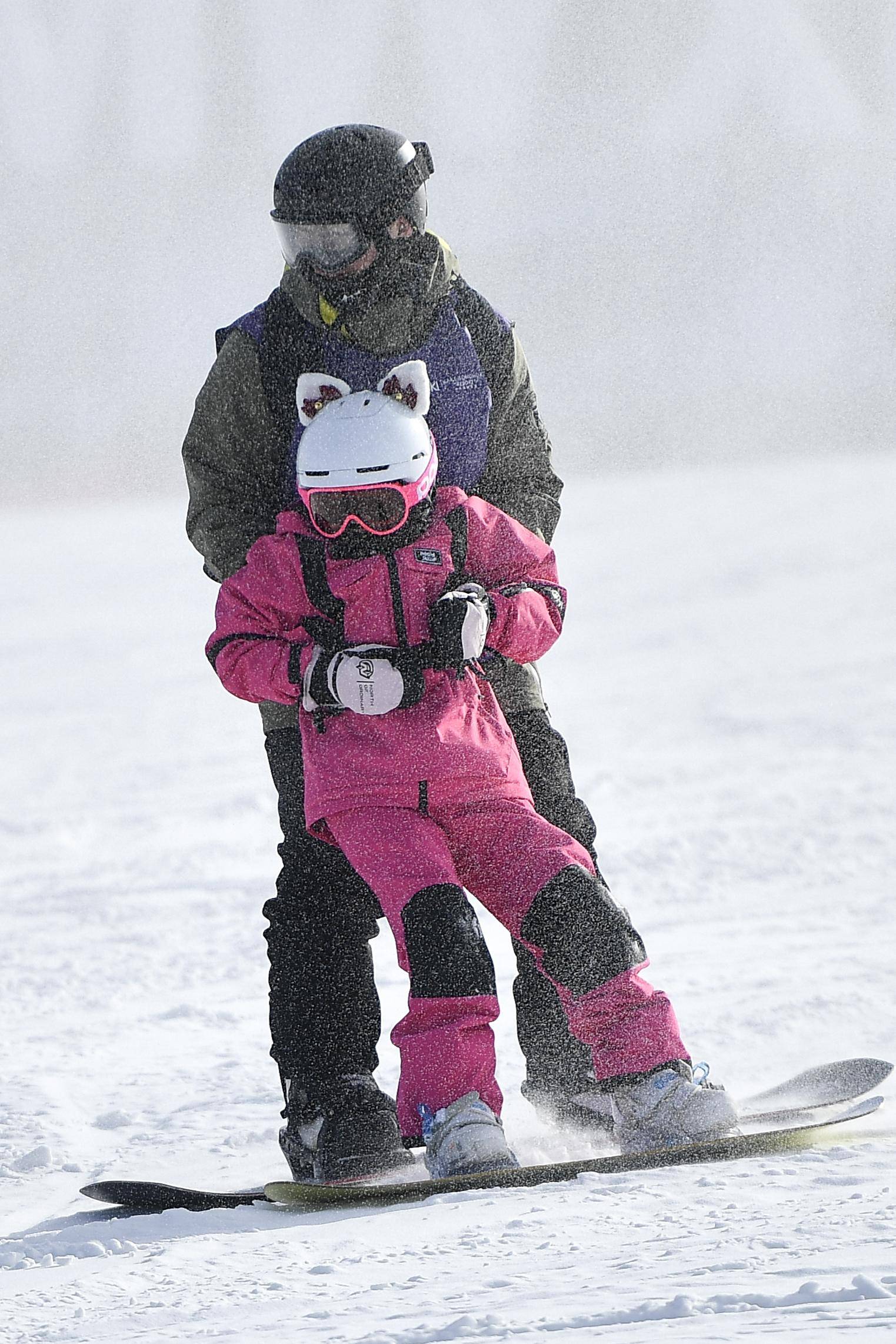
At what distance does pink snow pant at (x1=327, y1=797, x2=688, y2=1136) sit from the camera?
2.29 metres

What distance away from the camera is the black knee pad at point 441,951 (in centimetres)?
229

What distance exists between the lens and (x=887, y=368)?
2267 centimetres

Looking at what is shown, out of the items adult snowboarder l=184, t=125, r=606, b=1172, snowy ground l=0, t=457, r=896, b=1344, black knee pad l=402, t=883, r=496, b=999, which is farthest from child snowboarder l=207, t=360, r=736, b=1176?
snowy ground l=0, t=457, r=896, b=1344

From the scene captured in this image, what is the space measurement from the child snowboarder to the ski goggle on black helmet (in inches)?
8.2

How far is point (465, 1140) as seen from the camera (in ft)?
7.32

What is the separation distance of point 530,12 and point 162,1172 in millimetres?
25112

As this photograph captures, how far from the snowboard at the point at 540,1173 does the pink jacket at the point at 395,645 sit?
54 centimetres

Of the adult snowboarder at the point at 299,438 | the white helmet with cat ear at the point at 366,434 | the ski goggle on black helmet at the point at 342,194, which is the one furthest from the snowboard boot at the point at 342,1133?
the ski goggle on black helmet at the point at 342,194

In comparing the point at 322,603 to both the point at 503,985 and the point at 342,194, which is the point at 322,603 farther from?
the point at 503,985

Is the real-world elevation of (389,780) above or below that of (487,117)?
below

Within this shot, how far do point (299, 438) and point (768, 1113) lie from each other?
130cm

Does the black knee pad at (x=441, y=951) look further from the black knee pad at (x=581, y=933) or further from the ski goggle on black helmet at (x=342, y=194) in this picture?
the ski goggle on black helmet at (x=342, y=194)

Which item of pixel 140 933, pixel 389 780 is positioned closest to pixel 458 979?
pixel 389 780

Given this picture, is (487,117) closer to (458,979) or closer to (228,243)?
(228,243)
